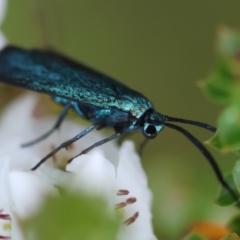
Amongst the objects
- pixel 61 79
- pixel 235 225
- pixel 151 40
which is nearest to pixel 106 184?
pixel 235 225

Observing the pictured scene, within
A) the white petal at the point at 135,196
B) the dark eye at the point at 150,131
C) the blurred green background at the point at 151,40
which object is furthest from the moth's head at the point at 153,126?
the blurred green background at the point at 151,40

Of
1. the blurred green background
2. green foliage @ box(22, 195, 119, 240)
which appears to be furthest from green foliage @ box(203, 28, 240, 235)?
the blurred green background

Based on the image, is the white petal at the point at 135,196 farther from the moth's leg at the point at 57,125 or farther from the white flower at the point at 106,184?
the moth's leg at the point at 57,125

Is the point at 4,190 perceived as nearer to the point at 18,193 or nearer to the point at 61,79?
the point at 18,193

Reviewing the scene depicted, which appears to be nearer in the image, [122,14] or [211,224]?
[211,224]

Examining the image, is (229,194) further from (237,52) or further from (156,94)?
(156,94)

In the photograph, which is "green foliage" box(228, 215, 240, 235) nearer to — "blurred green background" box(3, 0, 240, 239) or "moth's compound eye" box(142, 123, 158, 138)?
"moth's compound eye" box(142, 123, 158, 138)

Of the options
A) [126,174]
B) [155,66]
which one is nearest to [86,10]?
[155,66]
